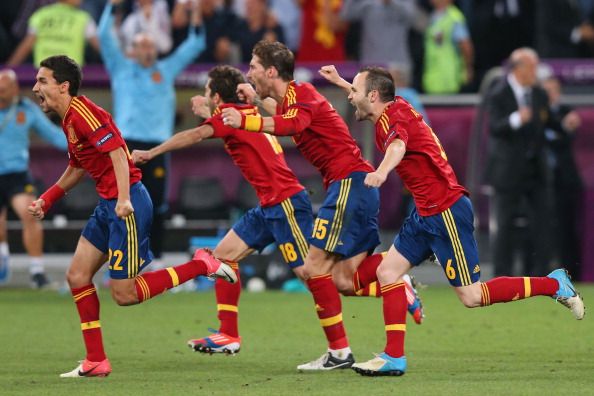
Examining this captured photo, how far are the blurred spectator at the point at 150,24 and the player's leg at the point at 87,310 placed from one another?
7581 millimetres

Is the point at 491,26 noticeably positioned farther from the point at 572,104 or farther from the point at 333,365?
the point at 333,365

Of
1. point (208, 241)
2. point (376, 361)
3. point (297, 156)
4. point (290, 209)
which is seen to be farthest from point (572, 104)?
point (376, 361)

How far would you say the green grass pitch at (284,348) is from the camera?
852 cm

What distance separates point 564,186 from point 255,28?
4.10m

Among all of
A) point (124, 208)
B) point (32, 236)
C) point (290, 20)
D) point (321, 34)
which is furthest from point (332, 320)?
point (290, 20)

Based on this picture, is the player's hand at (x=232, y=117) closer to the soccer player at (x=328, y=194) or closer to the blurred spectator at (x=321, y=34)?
the soccer player at (x=328, y=194)

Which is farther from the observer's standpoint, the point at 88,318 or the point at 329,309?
the point at 329,309

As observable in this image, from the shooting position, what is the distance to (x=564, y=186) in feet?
53.3

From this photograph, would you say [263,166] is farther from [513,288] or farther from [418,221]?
[513,288]

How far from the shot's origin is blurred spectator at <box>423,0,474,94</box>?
17.0m

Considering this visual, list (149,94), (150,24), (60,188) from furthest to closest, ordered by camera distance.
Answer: (150,24) < (149,94) < (60,188)

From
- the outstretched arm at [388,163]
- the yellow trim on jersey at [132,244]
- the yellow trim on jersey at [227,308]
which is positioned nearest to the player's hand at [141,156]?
the yellow trim on jersey at [132,244]

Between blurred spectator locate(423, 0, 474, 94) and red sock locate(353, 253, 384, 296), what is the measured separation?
7488 mm

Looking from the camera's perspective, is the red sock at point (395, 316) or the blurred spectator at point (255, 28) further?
the blurred spectator at point (255, 28)
